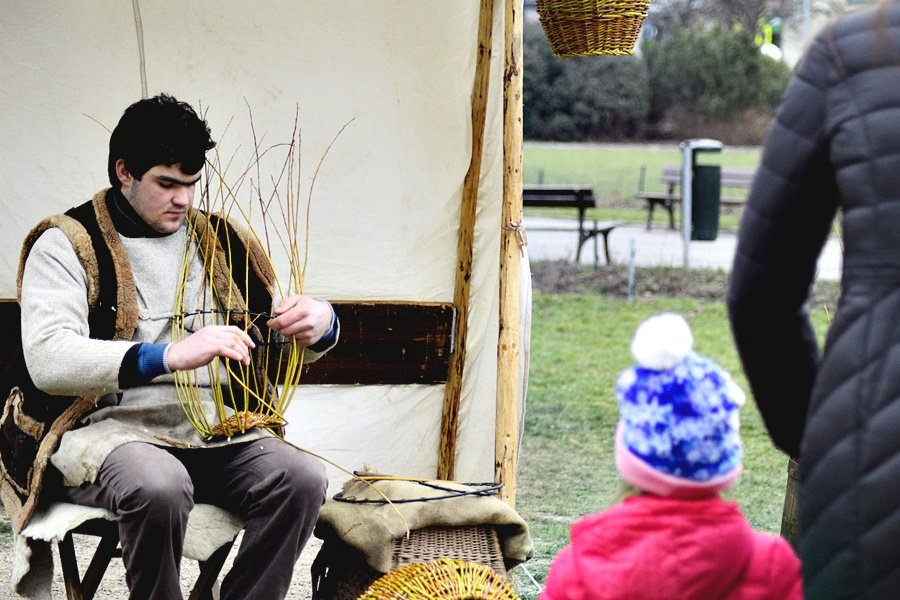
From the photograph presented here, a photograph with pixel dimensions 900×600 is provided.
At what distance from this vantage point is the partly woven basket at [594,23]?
3.99 m

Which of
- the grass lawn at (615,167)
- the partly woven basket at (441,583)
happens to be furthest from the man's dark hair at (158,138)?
the grass lawn at (615,167)

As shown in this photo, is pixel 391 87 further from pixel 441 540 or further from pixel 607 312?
pixel 607 312

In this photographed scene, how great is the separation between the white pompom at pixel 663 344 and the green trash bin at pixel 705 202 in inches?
422

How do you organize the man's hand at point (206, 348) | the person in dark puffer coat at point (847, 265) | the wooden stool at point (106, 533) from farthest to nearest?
the wooden stool at point (106, 533), the man's hand at point (206, 348), the person in dark puffer coat at point (847, 265)

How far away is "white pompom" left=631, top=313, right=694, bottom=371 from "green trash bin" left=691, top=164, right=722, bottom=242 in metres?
10.7

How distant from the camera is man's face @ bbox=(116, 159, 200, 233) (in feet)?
10.5

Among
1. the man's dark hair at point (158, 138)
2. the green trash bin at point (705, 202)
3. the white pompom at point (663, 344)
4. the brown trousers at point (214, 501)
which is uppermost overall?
the man's dark hair at point (158, 138)

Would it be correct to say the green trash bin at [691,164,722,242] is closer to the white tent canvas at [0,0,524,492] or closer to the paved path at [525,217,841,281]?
the paved path at [525,217,841,281]

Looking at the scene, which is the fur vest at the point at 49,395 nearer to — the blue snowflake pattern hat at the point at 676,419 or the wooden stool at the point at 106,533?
the wooden stool at the point at 106,533

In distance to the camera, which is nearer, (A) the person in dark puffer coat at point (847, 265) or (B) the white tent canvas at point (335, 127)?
(A) the person in dark puffer coat at point (847, 265)

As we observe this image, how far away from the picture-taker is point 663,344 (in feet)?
5.76

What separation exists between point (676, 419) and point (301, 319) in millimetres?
1724

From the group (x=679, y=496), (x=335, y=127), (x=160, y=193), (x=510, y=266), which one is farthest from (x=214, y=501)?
(x=679, y=496)

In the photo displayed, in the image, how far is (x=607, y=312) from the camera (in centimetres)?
1051
